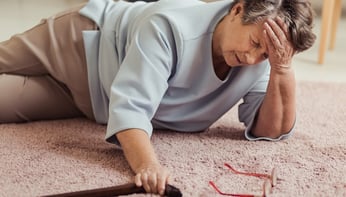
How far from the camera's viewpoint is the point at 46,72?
5.40ft

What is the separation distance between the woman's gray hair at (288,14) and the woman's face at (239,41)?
0.7 inches

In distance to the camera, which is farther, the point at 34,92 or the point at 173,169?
the point at 34,92

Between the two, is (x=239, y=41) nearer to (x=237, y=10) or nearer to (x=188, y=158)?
(x=237, y=10)

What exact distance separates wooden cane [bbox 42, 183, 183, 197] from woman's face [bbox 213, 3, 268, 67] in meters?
0.32

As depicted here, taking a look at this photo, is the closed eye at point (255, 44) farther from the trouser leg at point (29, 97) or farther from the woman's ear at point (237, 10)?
the trouser leg at point (29, 97)

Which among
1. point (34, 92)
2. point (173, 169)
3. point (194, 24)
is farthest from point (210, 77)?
point (34, 92)

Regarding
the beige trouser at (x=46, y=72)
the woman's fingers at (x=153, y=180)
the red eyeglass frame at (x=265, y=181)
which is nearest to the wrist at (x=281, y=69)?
the red eyeglass frame at (x=265, y=181)

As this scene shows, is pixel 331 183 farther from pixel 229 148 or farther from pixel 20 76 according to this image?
pixel 20 76

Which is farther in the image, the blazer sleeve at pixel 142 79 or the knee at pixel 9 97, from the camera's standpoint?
the knee at pixel 9 97

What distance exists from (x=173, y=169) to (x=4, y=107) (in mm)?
541

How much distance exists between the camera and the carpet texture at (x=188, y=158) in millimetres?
1273

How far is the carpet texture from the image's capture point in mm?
1273

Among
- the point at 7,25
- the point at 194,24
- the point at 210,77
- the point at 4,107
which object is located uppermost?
the point at 194,24

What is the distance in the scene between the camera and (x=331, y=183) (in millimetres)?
1316
